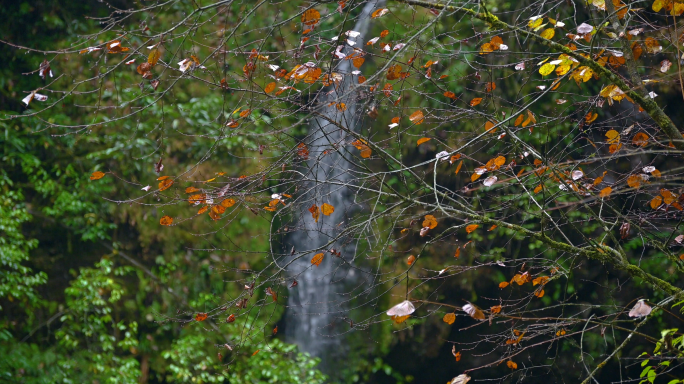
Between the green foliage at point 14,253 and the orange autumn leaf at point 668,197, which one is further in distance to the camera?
the green foliage at point 14,253

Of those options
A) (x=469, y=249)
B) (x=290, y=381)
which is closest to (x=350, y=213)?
(x=469, y=249)

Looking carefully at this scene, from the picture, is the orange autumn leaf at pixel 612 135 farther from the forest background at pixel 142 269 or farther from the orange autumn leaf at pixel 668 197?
the forest background at pixel 142 269

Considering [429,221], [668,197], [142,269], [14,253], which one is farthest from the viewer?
[142,269]

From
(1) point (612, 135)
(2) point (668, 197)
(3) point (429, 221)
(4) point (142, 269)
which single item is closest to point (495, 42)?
(1) point (612, 135)

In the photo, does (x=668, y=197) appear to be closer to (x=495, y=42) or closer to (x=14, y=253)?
(x=495, y=42)

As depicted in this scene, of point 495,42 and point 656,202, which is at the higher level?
point 495,42

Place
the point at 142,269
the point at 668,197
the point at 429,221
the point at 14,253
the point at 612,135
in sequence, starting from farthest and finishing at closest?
the point at 142,269 → the point at 14,253 → the point at 429,221 → the point at 612,135 → the point at 668,197

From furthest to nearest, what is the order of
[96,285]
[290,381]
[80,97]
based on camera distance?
[80,97] < [96,285] < [290,381]

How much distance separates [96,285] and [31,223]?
4.12 ft

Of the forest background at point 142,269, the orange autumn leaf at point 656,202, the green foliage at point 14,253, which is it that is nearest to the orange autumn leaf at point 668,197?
the orange autumn leaf at point 656,202

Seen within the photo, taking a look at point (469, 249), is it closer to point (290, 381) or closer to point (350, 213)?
point (350, 213)

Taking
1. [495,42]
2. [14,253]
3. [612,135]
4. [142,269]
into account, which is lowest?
[142,269]

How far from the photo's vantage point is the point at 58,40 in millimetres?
6223

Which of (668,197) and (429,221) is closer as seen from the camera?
(668,197)
